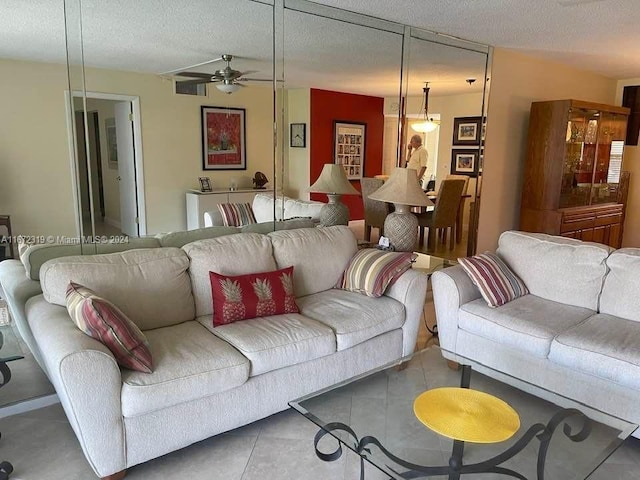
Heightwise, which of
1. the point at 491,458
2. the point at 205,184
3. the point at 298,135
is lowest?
the point at 491,458

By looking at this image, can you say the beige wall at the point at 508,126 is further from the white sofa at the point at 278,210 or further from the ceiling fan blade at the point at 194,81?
the ceiling fan blade at the point at 194,81

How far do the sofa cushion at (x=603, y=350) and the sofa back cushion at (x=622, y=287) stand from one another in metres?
0.09

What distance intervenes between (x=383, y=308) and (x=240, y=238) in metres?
0.95

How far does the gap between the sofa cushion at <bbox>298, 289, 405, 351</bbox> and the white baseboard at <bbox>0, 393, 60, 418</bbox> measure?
1.42m

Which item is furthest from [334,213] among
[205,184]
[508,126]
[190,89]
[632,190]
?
[632,190]

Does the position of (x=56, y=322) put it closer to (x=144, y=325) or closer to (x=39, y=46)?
(x=144, y=325)

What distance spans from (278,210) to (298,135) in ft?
2.04

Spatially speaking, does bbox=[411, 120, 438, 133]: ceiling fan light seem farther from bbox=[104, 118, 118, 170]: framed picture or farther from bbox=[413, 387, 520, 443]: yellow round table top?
bbox=[413, 387, 520, 443]: yellow round table top

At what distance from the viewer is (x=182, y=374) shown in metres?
1.98

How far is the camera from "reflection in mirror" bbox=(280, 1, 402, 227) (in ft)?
11.8

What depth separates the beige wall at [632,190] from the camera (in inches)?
252

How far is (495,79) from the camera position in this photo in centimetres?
487

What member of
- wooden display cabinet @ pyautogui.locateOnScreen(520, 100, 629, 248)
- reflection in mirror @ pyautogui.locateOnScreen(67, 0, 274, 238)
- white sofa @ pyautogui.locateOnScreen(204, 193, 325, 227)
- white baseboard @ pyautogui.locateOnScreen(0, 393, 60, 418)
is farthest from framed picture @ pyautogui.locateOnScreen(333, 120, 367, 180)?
white baseboard @ pyautogui.locateOnScreen(0, 393, 60, 418)

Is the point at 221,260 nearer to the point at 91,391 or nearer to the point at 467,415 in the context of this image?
the point at 91,391
